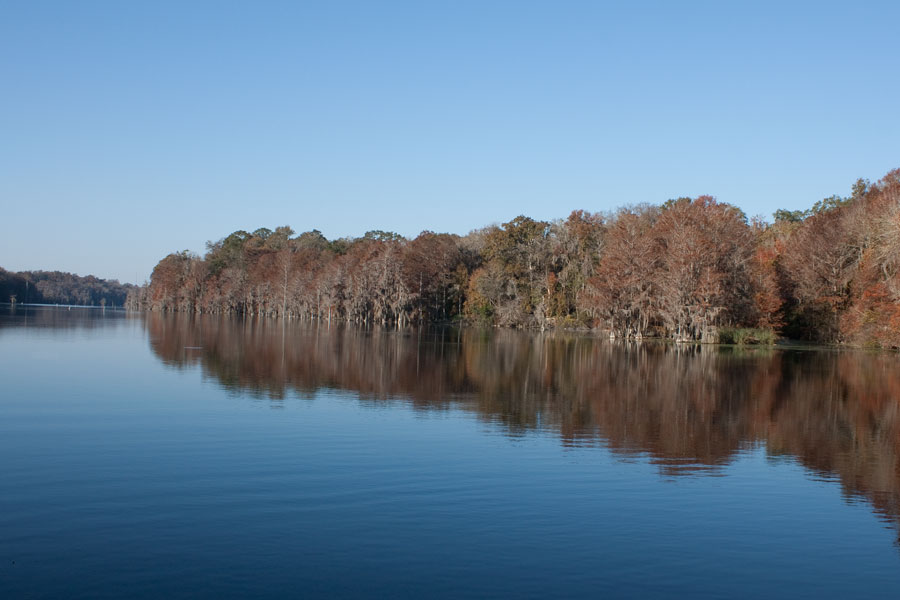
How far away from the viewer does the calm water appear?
26.8ft

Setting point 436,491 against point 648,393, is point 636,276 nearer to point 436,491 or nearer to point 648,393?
point 648,393

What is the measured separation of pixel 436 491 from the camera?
38.2ft

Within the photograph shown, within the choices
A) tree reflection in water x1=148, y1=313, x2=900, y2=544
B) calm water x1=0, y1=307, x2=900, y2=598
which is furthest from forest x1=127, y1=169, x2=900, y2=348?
calm water x1=0, y1=307, x2=900, y2=598

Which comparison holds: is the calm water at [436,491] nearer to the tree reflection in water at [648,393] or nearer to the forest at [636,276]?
the tree reflection in water at [648,393]

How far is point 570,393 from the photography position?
24766 millimetres

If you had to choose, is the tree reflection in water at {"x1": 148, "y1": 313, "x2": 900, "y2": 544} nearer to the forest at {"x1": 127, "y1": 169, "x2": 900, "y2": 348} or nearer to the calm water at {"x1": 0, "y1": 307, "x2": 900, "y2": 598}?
the calm water at {"x1": 0, "y1": 307, "x2": 900, "y2": 598}

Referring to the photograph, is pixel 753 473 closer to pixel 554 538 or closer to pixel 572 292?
pixel 554 538

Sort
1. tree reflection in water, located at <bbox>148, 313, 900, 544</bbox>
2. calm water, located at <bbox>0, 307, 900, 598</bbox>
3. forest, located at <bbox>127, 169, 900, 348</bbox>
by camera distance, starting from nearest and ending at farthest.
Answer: calm water, located at <bbox>0, 307, 900, 598</bbox>, tree reflection in water, located at <bbox>148, 313, 900, 544</bbox>, forest, located at <bbox>127, 169, 900, 348</bbox>

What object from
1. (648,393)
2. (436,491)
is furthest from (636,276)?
(436,491)

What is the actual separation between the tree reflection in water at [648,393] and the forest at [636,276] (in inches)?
480

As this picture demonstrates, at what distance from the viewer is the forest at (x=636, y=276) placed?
189ft

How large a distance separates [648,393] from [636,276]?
36654 millimetres

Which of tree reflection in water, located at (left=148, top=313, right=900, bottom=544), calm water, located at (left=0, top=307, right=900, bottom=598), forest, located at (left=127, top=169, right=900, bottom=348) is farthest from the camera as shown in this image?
forest, located at (left=127, top=169, right=900, bottom=348)

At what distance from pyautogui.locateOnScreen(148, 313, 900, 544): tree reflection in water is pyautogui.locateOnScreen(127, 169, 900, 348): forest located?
12183 mm
